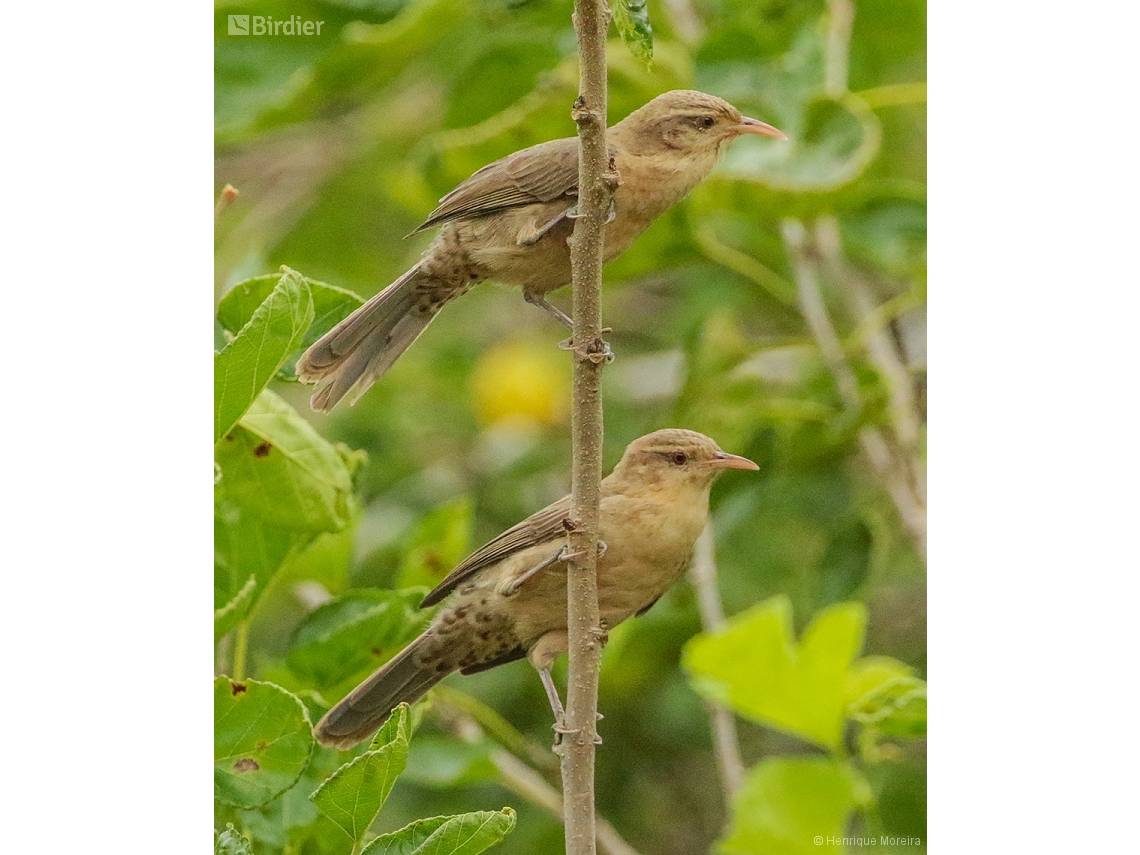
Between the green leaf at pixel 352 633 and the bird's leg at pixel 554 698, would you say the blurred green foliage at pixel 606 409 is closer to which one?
the green leaf at pixel 352 633

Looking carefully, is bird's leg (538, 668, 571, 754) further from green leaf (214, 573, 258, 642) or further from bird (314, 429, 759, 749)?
green leaf (214, 573, 258, 642)

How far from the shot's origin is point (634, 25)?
2180mm

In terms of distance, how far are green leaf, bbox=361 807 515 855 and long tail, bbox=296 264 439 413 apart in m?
0.91

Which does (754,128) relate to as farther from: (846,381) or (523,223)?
(846,381)

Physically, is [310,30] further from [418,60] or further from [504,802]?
[504,802]

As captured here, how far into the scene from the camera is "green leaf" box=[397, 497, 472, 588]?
3.01m

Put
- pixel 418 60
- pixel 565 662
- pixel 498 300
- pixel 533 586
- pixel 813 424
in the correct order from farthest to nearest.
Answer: pixel 498 300
pixel 418 60
pixel 813 424
pixel 565 662
pixel 533 586

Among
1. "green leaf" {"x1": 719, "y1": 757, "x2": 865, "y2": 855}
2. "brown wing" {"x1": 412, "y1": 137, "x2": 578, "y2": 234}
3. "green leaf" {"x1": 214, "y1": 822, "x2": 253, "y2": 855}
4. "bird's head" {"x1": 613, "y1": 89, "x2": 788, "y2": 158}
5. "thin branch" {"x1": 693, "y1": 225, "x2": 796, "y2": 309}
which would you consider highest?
"bird's head" {"x1": 613, "y1": 89, "x2": 788, "y2": 158}

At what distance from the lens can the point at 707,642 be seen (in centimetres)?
303

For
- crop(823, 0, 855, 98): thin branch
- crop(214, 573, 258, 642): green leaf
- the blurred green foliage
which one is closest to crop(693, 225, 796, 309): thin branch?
the blurred green foliage

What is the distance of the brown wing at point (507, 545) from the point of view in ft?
9.08

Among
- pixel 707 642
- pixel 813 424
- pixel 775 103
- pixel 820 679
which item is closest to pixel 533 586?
pixel 707 642

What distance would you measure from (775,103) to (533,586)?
1.50 meters

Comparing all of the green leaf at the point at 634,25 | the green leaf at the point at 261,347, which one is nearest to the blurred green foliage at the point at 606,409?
the green leaf at the point at 261,347
